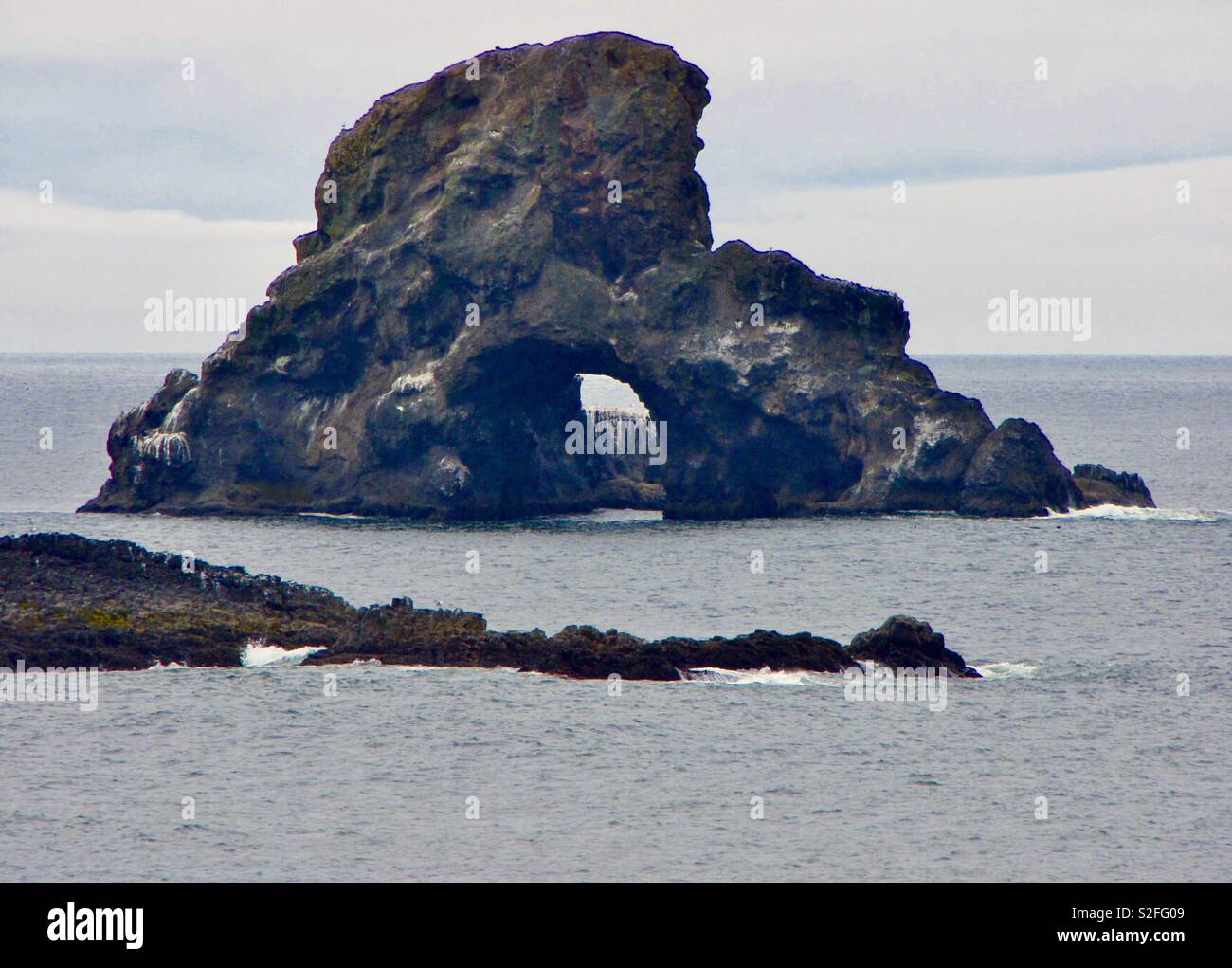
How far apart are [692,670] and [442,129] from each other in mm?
50476

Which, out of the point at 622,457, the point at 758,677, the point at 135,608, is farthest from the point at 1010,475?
the point at 135,608

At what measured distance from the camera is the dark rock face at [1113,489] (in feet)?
316

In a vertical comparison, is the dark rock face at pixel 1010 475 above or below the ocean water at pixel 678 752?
above

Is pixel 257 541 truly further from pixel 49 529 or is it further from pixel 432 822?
pixel 432 822

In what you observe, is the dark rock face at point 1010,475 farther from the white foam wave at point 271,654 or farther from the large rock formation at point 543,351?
the white foam wave at point 271,654

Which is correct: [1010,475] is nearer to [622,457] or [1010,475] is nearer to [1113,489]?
[1113,489]

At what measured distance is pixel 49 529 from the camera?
86000 mm

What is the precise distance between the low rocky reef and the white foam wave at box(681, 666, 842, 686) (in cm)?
20

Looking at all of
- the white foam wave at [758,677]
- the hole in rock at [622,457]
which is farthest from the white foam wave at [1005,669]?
the hole in rock at [622,457]

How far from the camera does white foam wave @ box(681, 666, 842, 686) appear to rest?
172ft

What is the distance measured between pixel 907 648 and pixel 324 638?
18.3 metres

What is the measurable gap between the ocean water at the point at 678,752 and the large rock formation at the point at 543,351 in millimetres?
15913

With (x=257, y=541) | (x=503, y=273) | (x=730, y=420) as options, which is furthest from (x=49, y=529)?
(x=730, y=420)

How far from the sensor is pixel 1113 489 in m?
97.2
